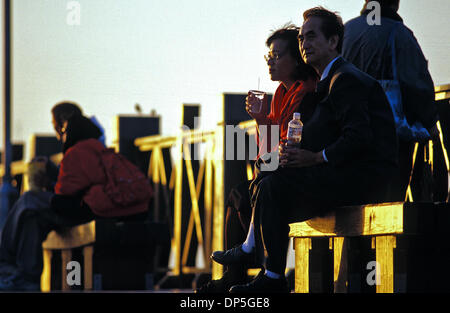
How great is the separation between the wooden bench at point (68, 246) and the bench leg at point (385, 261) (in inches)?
145

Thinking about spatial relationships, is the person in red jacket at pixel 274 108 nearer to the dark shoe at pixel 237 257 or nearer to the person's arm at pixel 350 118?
the dark shoe at pixel 237 257

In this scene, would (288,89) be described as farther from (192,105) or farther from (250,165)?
(192,105)

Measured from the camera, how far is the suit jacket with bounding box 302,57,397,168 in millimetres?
4742

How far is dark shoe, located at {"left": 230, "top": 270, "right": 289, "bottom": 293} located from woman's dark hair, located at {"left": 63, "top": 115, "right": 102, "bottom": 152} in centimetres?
365

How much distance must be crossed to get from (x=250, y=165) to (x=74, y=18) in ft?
5.16

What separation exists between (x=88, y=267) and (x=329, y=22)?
12.3 ft

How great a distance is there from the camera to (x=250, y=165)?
8.43 m

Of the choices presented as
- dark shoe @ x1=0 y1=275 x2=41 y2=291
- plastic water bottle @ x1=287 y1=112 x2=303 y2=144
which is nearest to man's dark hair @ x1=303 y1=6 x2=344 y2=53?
plastic water bottle @ x1=287 y1=112 x2=303 y2=144

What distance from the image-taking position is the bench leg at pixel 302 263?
5.33 meters

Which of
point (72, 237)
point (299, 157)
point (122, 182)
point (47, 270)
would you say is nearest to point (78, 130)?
point (122, 182)

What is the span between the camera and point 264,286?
15.3 ft

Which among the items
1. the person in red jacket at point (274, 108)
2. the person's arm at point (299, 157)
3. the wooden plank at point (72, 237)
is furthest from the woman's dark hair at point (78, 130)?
the person's arm at point (299, 157)
